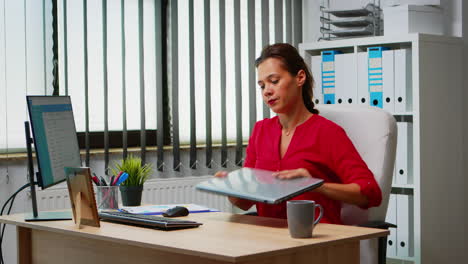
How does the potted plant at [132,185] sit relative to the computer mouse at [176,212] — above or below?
above

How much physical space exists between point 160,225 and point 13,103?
154cm

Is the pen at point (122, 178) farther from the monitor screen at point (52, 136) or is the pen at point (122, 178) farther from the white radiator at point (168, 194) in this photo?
the white radiator at point (168, 194)

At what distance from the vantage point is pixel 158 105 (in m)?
3.56

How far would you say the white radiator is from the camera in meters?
3.15

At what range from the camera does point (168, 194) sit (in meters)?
3.57

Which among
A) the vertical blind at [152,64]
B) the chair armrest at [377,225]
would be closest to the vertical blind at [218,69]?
the vertical blind at [152,64]

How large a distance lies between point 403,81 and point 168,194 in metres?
1.33

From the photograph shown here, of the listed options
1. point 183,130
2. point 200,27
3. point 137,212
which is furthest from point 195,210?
point 200,27

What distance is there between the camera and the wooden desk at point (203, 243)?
1.46 metres

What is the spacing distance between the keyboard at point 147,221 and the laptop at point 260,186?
0.10 metres

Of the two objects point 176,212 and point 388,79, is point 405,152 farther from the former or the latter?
point 176,212

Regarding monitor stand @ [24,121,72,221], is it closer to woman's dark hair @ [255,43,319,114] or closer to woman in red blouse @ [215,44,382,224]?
woman in red blouse @ [215,44,382,224]

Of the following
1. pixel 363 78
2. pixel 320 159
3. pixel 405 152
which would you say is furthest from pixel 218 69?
pixel 320 159

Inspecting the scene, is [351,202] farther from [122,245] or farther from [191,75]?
[191,75]
